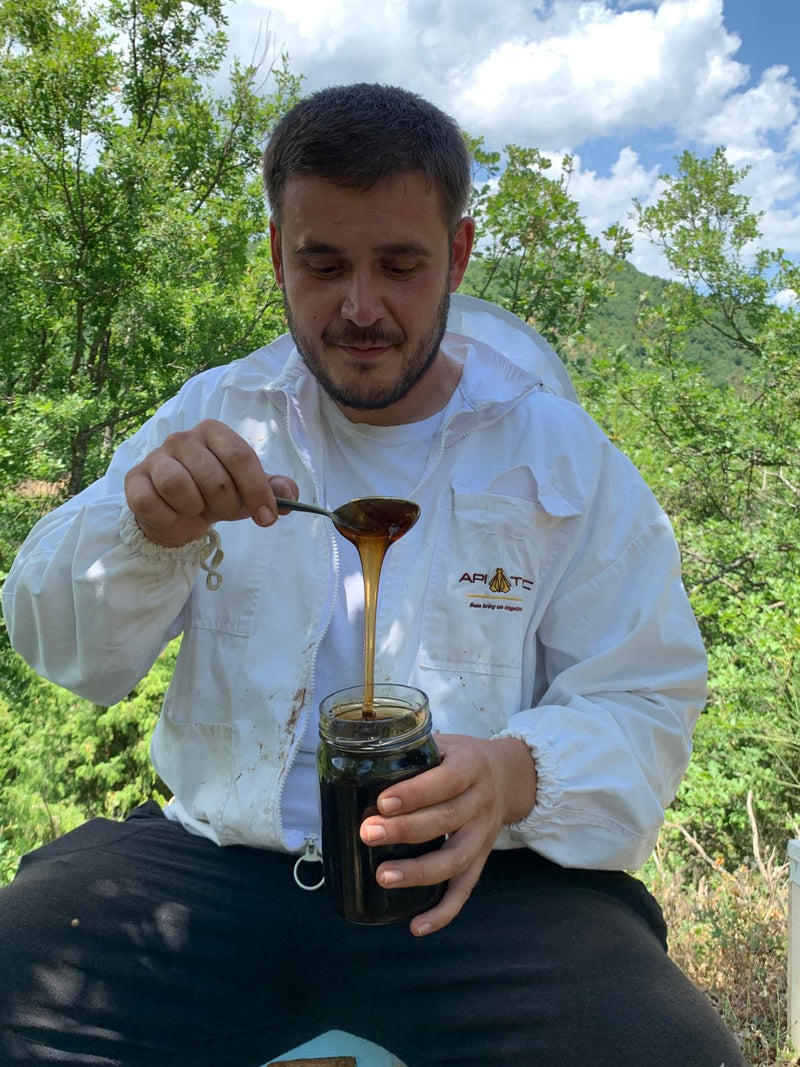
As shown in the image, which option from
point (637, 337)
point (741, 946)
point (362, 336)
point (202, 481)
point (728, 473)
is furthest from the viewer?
point (637, 337)

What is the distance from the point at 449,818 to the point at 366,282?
3.85ft

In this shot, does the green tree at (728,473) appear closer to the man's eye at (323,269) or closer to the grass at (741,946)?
the grass at (741,946)

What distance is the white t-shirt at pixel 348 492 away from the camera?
172cm

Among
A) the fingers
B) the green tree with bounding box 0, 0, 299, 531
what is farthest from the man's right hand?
the green tree with bounding box 0, 0, 299, 531

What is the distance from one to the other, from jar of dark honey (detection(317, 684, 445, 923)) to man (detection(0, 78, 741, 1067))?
4 cm

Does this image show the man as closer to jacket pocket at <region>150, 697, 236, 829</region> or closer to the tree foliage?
jacket pocket at <region>150, 697, 236, 829</region>

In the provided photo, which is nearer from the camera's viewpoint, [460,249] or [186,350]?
[460,249]

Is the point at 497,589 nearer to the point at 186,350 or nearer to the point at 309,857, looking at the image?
the point at 309,857

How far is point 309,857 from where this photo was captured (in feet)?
5.29

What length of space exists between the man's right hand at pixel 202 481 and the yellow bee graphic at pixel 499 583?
0.56 meters

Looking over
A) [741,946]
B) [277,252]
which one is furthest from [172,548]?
[741,946]

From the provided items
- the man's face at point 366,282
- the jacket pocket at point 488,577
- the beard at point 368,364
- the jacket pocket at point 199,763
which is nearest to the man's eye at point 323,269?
the man's face at point 366,282

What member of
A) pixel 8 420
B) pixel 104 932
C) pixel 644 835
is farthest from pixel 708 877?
pixel 8 420

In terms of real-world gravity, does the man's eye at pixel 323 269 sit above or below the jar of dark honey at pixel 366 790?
above
